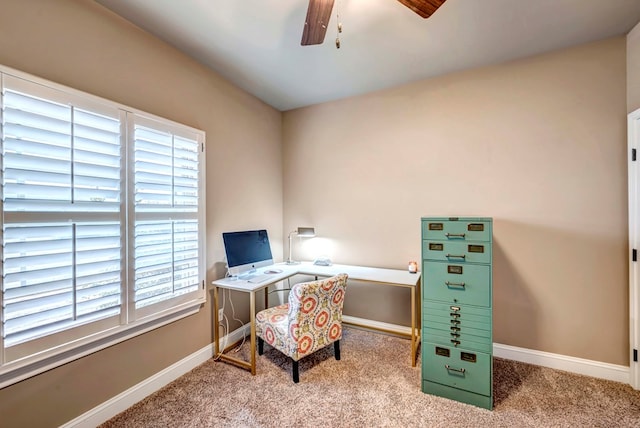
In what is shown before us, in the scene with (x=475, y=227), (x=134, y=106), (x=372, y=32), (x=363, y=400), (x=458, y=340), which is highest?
(x=372, y=32)

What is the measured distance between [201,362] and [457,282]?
7.73 ft

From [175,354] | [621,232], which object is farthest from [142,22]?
[621,232]

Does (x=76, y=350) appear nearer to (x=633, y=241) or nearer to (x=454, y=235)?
(x=454, y=235)

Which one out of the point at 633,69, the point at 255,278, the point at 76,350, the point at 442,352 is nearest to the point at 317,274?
the point at 255,278

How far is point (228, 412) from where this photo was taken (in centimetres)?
188

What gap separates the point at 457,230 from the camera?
6.66ft

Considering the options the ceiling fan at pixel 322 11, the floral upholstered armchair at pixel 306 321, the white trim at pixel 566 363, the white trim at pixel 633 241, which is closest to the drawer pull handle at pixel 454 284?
the floral upholstered armchair at pixel 306 321

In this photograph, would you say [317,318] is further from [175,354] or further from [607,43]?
[607,43]

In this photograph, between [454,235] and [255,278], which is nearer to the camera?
[454,235]

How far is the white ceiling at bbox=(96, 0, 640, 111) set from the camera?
1818 mm

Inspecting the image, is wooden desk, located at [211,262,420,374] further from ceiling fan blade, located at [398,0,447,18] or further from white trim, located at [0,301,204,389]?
ceiling fan blade, located at [398,0,447,18]

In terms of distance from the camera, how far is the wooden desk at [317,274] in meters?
2.31

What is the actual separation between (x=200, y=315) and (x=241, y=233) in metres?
0.85

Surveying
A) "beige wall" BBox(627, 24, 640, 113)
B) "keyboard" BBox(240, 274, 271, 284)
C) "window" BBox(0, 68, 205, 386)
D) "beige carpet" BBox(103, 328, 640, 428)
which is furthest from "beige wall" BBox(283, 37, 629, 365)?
"window" BBox(0, 68, 205, 386)
